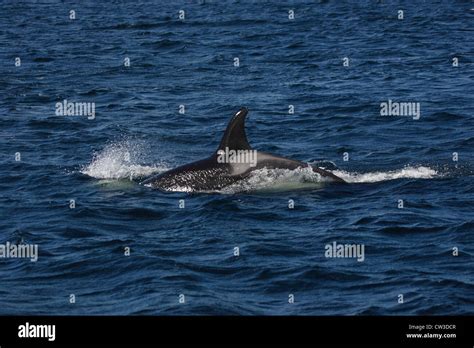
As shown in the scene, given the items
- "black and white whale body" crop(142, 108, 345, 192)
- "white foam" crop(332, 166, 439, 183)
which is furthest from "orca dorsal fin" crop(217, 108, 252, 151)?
"white foam" crop(332, 166, 439, 183)

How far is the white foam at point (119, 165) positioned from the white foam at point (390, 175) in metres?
4.66

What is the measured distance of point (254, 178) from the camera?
26000 mm

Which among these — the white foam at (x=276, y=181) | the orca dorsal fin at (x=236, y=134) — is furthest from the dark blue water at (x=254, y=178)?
the orca dorsal fin at (x=236, y=134)

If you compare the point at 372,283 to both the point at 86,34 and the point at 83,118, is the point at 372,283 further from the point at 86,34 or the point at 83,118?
the point at 86,34

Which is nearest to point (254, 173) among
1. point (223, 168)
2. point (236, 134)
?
point (223, 168)

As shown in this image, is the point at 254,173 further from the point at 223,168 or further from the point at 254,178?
the point at 223,168

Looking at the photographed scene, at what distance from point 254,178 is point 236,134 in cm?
120

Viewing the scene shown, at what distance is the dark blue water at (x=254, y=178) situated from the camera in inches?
759

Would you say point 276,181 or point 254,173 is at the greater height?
point 254,173

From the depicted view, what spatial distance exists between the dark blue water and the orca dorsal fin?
927 mm

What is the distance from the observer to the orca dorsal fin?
2528 centimetres

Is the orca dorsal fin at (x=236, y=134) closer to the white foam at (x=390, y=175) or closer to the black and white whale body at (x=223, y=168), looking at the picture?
the black and white whale body at (x=223, y=168)

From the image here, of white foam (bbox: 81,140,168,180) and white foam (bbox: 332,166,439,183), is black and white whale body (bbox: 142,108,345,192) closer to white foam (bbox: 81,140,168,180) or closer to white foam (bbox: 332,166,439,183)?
white foam (bbox: 332,166,439,183)

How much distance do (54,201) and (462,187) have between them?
368 inches
